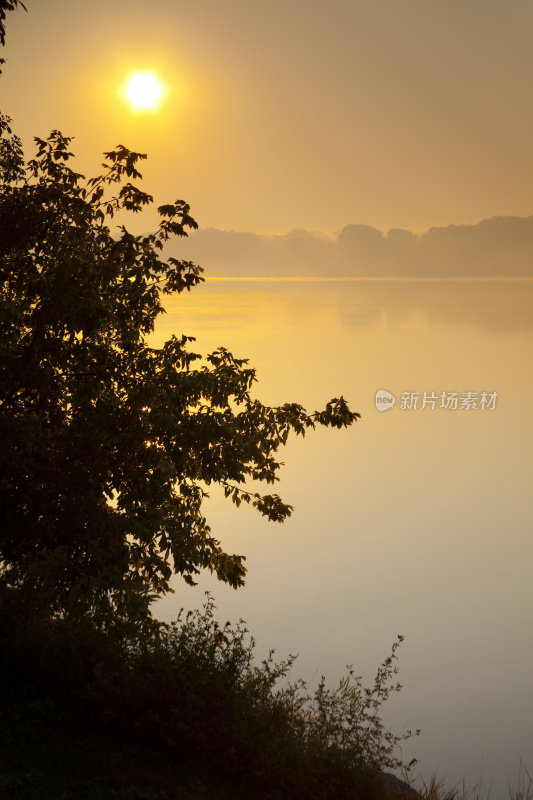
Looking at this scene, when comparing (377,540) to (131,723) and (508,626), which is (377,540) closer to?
(508,626)

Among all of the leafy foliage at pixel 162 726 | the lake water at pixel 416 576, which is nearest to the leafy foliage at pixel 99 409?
the leafy foliage at pixel 162 726

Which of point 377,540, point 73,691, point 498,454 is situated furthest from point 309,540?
point 73,691

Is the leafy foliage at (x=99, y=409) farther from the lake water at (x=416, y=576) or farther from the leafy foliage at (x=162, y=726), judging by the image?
the lake water at (x=416, y=576)

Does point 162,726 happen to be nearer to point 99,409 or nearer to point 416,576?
point 99,409

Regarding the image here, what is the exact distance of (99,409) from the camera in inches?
569

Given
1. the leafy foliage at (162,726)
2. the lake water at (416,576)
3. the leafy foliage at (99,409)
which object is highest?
the lake water at (416,576)

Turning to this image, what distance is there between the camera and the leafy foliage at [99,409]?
14117mm

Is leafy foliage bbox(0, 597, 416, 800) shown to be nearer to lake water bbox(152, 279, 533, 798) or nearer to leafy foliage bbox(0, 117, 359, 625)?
leafy foliage bbox(0, 117, 359, 625)

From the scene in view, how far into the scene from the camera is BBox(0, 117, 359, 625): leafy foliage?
46.3 ft

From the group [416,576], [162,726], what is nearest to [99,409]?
[162,726]

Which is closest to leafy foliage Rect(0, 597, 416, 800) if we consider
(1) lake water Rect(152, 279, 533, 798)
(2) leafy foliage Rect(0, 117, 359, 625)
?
(2) leafy foliage Rect(0, 117, 359, 625)

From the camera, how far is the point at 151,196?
16.9 m

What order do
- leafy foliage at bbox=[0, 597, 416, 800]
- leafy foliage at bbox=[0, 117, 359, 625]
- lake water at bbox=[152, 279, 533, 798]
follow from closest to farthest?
leafy foliage at bbox=[0, 597, 416, 800], leafy foliage at bbox=[0, 117, 359, 625], lake water at bbox=[152, 279, 533, 798]

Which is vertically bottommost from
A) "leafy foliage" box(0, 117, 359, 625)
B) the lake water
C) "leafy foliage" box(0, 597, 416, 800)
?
"leafy foliage" box(0, 597, 416, 800)
